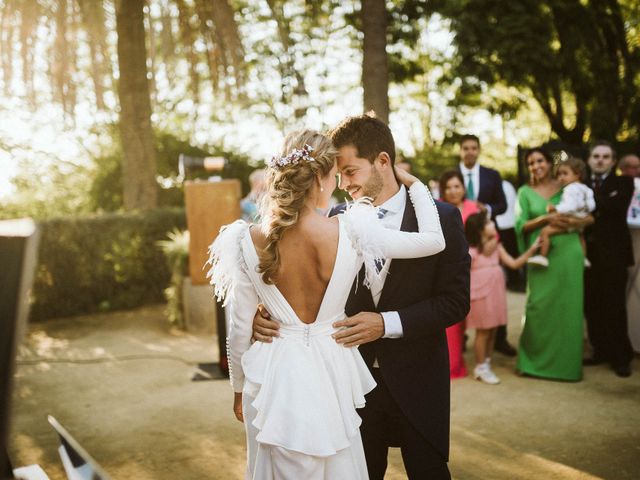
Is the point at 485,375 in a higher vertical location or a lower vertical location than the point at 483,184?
lower

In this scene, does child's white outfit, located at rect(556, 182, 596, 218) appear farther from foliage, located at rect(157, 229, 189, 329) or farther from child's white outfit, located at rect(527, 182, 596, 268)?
foliage, located at rect(157, 229, 189, 329)

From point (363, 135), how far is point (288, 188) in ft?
1.52

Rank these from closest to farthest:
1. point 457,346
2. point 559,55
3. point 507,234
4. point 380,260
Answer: point 380,260
point 457,346
point 507,234
point 559,55

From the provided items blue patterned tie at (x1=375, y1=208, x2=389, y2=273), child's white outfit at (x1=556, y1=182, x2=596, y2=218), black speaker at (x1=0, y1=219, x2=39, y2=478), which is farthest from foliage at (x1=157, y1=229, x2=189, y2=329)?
black speaker at (x1=0, y1=219, x2=39, y2=478)

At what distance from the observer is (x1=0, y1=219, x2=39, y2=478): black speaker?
1198 mm

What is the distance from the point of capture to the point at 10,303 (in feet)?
3.92

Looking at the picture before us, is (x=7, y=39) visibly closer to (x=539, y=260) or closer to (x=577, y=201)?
(x=539, y=260)

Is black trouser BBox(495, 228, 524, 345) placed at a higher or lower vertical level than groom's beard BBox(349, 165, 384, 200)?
lower

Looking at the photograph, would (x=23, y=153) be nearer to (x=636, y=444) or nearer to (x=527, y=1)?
(x=527, y=1)

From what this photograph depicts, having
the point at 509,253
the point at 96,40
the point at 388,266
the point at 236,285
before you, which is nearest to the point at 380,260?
the point at 388,266

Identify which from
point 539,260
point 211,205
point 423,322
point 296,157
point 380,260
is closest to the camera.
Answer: point 296,157

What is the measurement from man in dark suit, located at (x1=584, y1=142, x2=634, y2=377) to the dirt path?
0.98 ft

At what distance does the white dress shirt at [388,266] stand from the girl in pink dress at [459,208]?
299 cm

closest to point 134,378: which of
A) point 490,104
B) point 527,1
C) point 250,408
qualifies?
point 250,408
